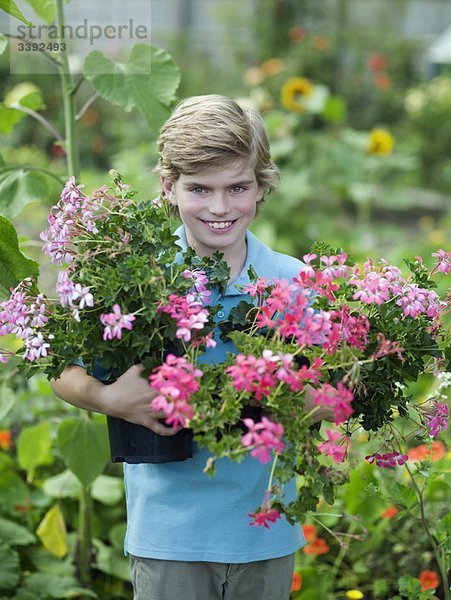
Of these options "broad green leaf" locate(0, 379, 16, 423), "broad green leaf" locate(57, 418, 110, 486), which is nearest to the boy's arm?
"broad green leaf" locate(57, 418, 110, 486)

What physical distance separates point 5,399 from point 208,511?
88 centimetres

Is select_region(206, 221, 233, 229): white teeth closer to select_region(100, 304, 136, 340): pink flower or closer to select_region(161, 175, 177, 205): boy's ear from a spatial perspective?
select_region(161, 175, 177, 205): boy's ear

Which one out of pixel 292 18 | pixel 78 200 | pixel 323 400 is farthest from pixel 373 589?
pixel 292 18

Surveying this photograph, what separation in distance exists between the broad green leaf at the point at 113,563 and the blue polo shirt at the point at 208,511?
84 centimetres

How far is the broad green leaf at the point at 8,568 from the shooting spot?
2307 millimetres

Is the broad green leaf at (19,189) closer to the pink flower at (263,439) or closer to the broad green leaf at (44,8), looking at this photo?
the broad green leaf at (44,8)

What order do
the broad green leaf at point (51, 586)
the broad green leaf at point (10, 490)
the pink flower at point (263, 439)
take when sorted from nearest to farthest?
the pink flower at point (263, 439), the broad green leaf at point (51, 586), the broad green leaf at point (10, 490)

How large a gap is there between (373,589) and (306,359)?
1.18m

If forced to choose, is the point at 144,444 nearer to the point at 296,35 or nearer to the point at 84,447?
the point at 84,447

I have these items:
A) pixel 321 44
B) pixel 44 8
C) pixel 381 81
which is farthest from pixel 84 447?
pixel 381 81

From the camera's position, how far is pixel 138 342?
1.50 m

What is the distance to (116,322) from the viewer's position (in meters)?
1.46

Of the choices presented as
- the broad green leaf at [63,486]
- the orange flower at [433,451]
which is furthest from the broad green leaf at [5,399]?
the orange flower at [433,451]

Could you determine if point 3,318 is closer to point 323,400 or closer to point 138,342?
point 138,342
